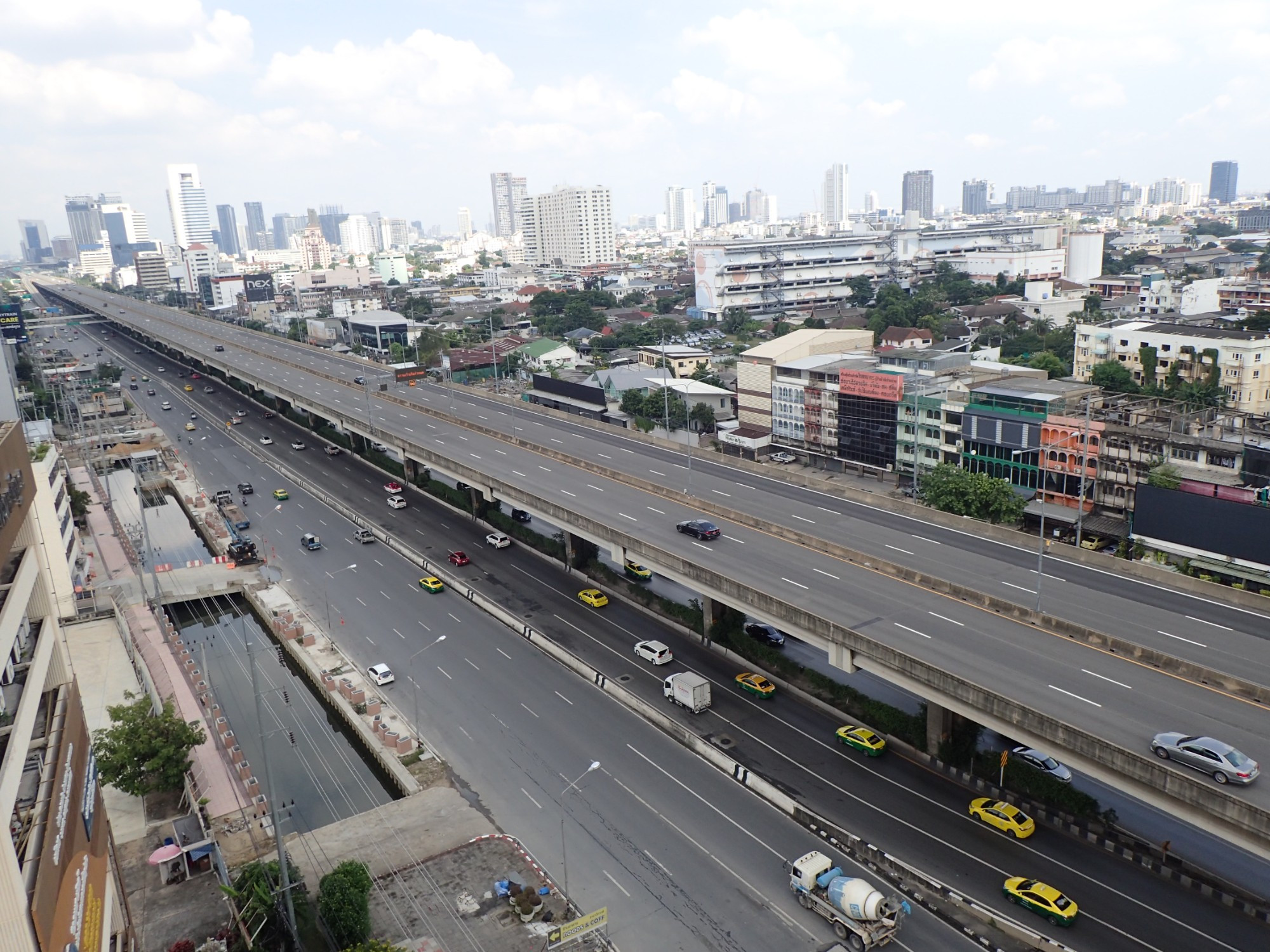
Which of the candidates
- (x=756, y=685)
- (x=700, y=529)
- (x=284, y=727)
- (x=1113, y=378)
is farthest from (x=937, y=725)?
(x=1113, y=378)

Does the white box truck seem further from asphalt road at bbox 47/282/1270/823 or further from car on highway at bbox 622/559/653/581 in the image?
car on highway at bbox 622/559/653/581

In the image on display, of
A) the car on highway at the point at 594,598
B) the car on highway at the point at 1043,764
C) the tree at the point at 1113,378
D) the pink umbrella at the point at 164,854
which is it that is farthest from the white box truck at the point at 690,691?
the tree at the point at 1113,378

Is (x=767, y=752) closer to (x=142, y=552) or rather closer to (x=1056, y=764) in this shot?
(x=1056, y=764)

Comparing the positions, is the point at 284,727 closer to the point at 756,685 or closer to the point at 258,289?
the point at 756,685

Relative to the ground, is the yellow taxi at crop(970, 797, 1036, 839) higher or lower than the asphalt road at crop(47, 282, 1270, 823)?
lower

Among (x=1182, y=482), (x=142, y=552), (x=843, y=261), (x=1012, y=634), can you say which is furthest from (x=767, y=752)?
(x=843, y=261)

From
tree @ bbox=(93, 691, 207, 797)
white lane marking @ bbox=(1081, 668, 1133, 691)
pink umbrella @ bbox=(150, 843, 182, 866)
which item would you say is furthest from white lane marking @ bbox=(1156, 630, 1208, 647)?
tree @ bbox=(93, 691, 207, 797)
